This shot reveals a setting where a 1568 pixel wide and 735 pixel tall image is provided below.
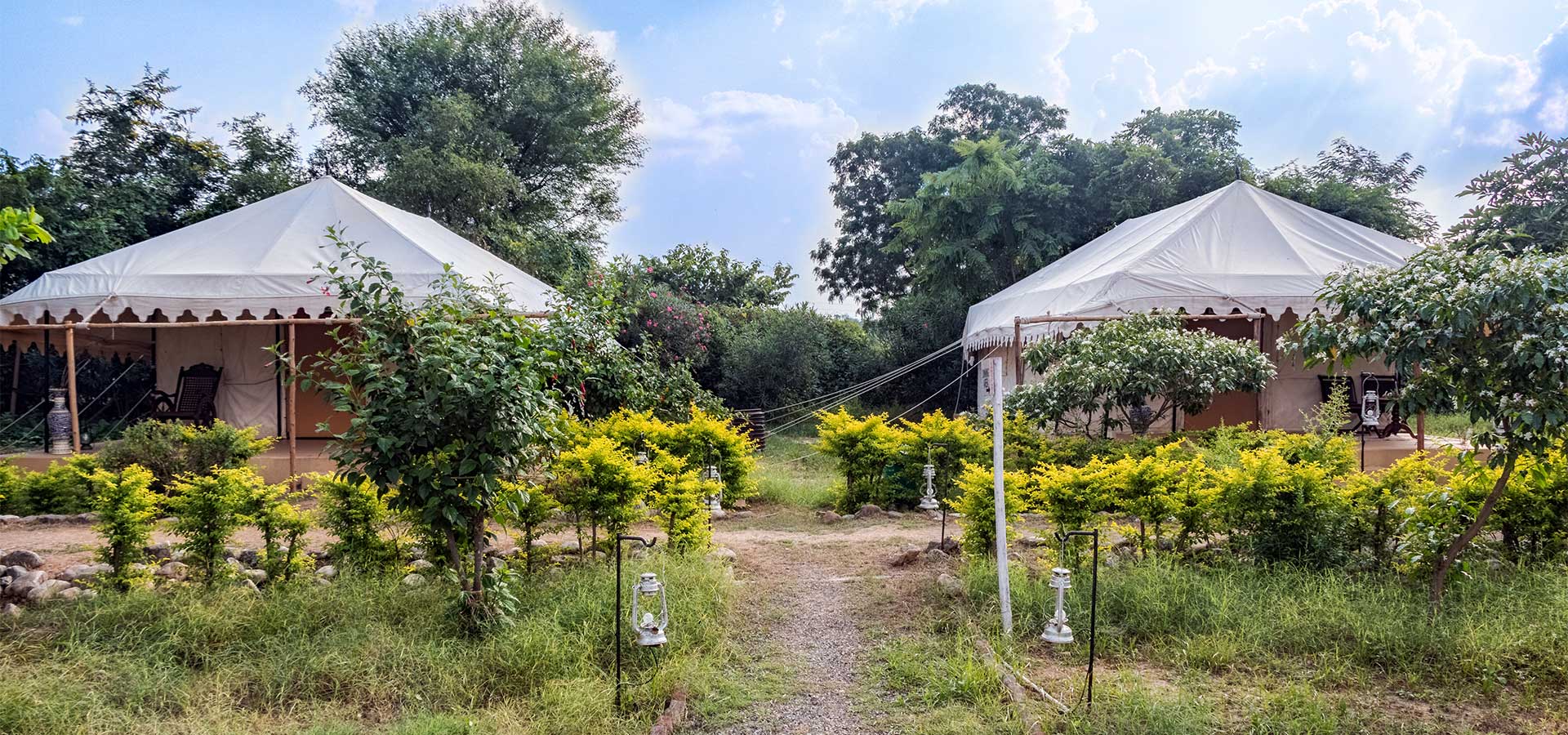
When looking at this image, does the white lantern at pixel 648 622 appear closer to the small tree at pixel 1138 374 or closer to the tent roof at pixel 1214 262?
the small tree at pixel 1138 374

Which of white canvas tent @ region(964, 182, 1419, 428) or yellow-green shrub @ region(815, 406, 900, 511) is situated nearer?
→ yellow-green shrub @ region(815, 406, 900, 511)

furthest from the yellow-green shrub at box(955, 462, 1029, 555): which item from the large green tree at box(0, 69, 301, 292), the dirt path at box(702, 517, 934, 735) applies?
the large green tree at box(0, 69, 301, 292)

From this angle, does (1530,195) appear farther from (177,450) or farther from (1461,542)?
(177,450)

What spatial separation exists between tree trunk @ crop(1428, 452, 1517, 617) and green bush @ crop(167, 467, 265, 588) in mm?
5984

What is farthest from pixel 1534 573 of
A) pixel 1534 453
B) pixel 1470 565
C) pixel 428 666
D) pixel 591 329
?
pixel 591 329

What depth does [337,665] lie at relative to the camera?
3.56 m

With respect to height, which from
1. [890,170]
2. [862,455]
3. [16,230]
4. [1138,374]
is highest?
[890,170]

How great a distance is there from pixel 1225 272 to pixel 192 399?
12.8 m

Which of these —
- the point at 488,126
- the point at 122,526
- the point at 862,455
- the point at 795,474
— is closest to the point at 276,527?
the point at 122,526

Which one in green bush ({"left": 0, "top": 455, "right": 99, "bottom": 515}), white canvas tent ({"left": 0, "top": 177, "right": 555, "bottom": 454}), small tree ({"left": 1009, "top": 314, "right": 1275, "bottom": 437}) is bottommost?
green bush ({"left": 0, "top": 455, "right": 99, "bottom": 515})

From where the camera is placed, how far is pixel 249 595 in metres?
4.14

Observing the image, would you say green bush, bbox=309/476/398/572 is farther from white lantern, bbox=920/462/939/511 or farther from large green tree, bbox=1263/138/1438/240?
large green tree, bbox=1263/138/1438/240

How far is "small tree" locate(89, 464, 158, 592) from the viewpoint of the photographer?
431 centimetres

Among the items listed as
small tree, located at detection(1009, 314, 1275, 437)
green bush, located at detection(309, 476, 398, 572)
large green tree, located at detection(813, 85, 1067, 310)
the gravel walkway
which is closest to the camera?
the gravel walkway
